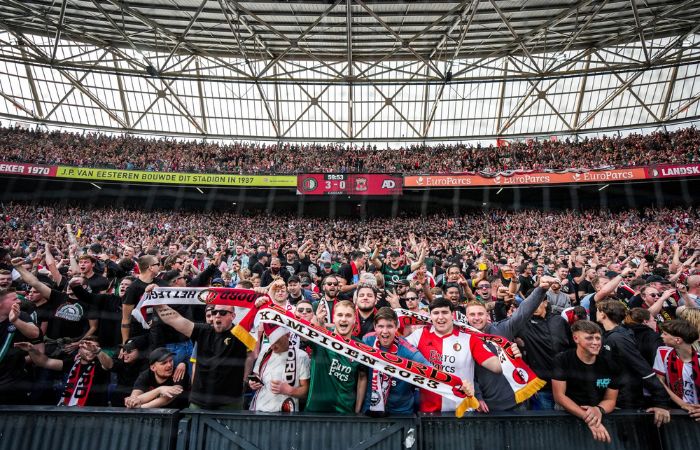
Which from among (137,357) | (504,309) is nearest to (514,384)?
(504,309)

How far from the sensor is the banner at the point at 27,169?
22.6 meters

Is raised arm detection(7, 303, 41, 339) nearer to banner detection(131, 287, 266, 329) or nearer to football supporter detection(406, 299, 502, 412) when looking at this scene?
banner detection(131, 287, 266, 329)

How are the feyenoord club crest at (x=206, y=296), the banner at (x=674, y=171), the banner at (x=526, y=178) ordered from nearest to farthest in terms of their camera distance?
the feyenoord club crest at (x=206, y=296)
the banner at (x=674, y=171)
the banner at (x=526, y=178)

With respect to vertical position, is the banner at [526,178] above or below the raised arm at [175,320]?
above

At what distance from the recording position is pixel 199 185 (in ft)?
81.8

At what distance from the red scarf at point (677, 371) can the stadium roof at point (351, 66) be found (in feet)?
61.6

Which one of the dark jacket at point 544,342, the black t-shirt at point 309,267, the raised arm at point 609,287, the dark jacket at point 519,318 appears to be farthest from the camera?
the black t-shirt at point 309,267

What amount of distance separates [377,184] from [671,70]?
24.6 meters

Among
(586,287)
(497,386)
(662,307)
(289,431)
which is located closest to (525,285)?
A: (586,287)

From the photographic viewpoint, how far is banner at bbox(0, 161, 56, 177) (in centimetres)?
2262

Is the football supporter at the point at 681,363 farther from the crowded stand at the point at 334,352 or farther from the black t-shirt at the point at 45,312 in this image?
the black t-shirt at the point at 45,312

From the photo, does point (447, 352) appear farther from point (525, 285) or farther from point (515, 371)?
point (525, 285)

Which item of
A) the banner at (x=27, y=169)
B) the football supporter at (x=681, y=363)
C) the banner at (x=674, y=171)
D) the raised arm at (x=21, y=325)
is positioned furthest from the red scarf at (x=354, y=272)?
the banner at (x=27, y=169)

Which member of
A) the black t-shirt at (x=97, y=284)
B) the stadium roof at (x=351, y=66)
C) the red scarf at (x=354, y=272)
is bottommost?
the black t-shirt at (x=97, y=284)
